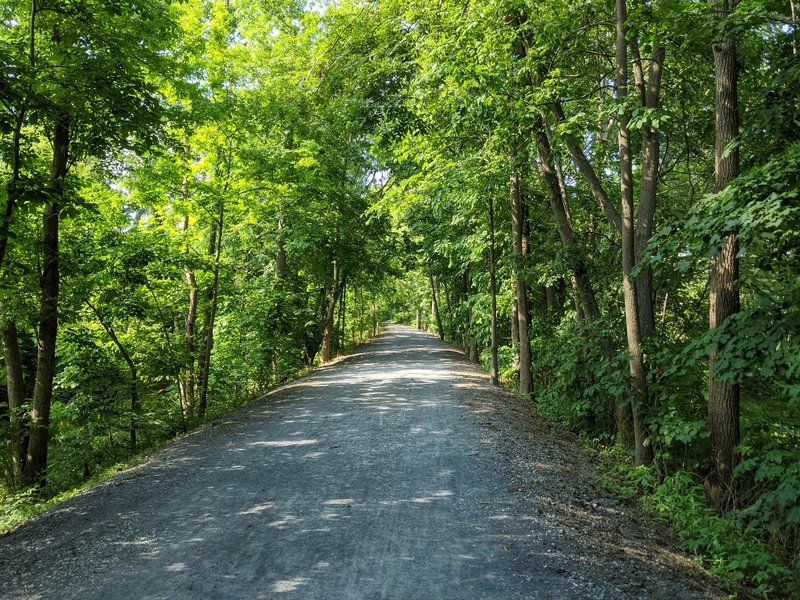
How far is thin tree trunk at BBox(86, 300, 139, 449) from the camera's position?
9.52 metres

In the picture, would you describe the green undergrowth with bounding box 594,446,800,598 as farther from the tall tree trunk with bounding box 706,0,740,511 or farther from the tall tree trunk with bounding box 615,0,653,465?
the tall tree trunk with bounding box 615,0,653,465

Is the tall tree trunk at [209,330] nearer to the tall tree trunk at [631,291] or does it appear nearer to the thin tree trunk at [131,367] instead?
the thin tree trunk at [131,367]

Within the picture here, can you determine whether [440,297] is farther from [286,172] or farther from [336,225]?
[286,172]

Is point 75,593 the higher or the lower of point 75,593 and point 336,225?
the lower

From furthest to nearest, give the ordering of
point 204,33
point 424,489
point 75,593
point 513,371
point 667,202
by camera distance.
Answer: point 513,371
point 204,33
point 667,202
point 424,489
point 75,593

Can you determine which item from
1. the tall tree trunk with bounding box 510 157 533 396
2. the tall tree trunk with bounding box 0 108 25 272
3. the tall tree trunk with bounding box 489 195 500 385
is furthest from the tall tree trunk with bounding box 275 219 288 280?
the tall tree trunk with bounding box 0 108 25 272

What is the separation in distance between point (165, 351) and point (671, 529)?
9.28 meters

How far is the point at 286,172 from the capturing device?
12.4 metres

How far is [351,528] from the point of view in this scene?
477 cm

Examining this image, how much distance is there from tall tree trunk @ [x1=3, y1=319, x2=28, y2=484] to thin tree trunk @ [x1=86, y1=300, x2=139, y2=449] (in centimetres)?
135

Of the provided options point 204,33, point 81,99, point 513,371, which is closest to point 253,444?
point 81,99

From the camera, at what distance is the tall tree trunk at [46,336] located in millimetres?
7652

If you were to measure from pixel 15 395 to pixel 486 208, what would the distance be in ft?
36.6

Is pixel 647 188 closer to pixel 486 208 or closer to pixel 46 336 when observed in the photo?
pixel 486 208
